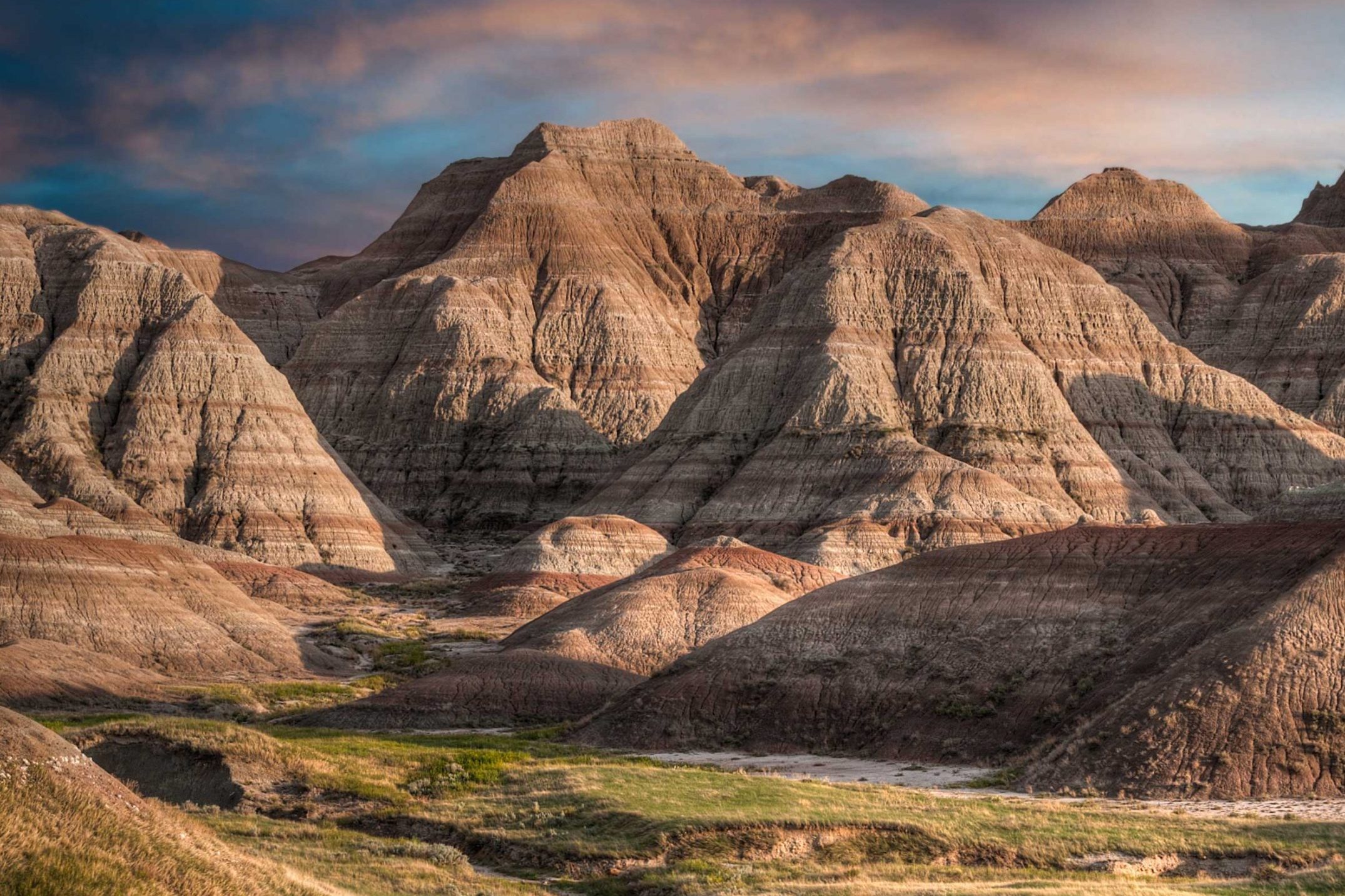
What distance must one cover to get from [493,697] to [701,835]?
1437 inches

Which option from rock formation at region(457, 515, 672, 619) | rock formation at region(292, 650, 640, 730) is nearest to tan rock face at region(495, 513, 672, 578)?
rock formation at region(457, 515, 672, 619)


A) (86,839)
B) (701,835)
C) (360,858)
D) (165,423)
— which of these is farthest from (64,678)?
(165,423)

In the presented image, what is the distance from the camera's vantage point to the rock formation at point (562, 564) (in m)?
126

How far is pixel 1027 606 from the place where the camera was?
2640 inches

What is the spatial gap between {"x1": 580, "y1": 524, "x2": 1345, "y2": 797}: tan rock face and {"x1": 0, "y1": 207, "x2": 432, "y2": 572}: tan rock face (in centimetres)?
6490

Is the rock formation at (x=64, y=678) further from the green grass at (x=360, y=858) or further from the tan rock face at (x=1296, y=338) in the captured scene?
the tan rock face at (x=1296, y=338)

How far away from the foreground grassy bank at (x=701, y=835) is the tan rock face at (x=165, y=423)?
7545 cm

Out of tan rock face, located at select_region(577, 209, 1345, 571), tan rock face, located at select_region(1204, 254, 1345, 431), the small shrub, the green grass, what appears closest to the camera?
the green grass

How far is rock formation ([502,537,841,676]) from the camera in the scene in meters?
86.4

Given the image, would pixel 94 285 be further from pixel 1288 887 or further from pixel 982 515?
pixel 1288 887

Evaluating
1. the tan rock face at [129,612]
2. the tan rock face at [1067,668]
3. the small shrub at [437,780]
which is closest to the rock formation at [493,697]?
the tan rock face at [1067,668]

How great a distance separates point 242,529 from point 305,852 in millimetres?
93702

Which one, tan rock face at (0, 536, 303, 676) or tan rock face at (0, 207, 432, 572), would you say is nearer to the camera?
tan rock face at (0, 536, 303, 676)

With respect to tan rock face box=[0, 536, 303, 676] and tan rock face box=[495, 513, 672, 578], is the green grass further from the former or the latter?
tan rock face box=[495, 513, 672, 578]
